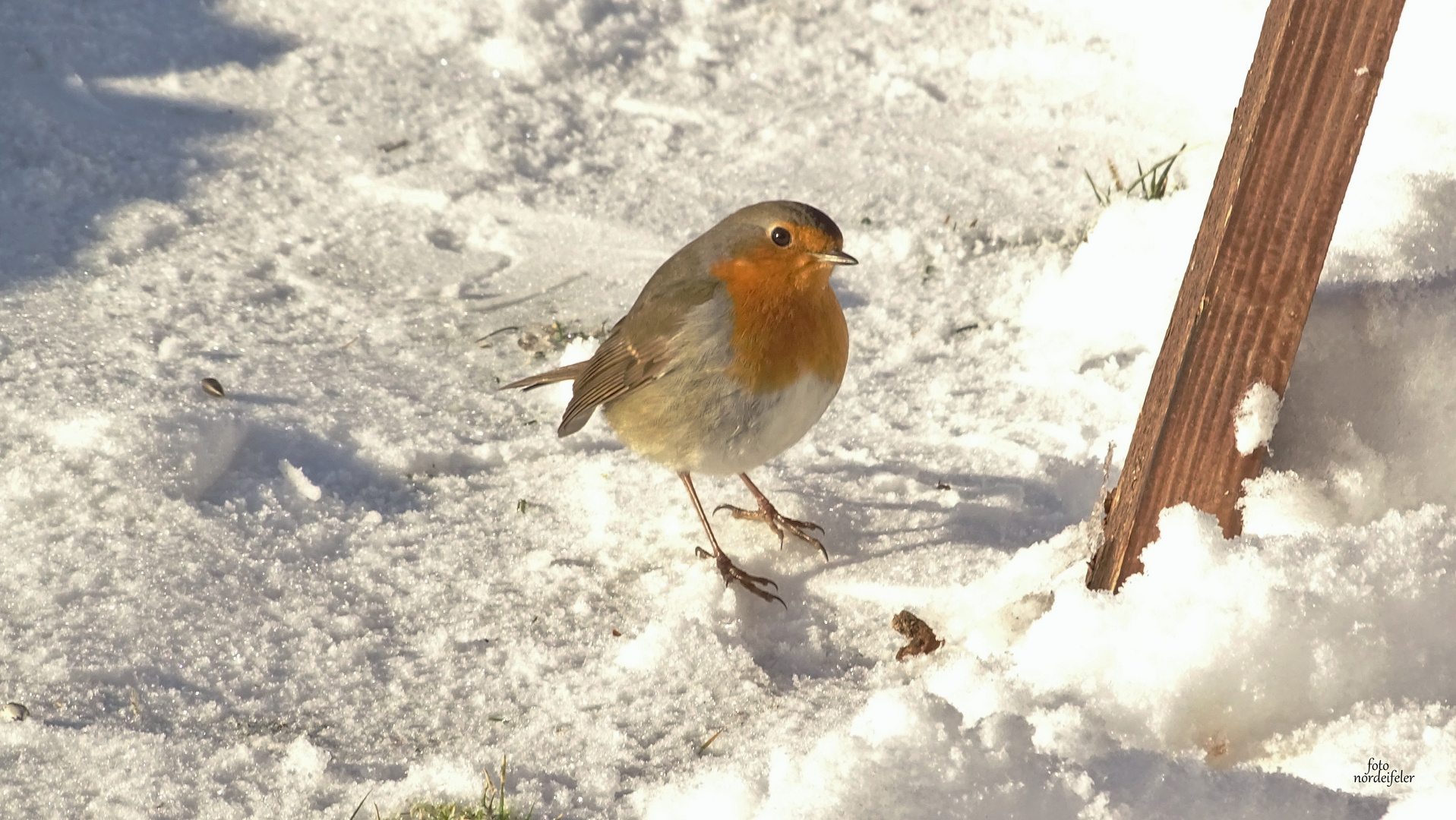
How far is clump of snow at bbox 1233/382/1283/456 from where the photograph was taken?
2.42 meters

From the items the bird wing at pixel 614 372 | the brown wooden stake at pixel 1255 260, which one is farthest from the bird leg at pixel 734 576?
the brown wooden stake at pixel 1255 260

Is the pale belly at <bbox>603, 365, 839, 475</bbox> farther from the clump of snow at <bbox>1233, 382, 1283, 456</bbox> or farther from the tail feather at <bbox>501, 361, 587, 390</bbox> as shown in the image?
the clump of snow at <bbox>1233, 382, 1283, 456</bbox>

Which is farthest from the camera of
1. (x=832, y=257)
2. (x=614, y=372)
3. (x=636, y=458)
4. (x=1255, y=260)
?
(x=636, y=458)

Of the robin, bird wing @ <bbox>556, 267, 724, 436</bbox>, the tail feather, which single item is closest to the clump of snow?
the robin

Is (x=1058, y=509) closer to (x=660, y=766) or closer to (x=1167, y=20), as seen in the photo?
(x=660, y=766)

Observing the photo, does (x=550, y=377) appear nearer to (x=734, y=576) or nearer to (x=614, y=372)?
(x=614, y=372)

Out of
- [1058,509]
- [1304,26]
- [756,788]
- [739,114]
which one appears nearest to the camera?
[756,788]

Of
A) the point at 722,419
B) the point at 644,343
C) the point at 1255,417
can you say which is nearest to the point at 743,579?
the point at 722,419

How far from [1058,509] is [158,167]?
127 inches

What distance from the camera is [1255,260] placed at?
2.35m

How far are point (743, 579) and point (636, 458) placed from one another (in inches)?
27.3

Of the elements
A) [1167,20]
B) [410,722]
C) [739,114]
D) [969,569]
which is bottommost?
[410,722]

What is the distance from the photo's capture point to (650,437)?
10.4ft

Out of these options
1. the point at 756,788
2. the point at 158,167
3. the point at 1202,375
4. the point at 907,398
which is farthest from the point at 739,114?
the point at 756,788
